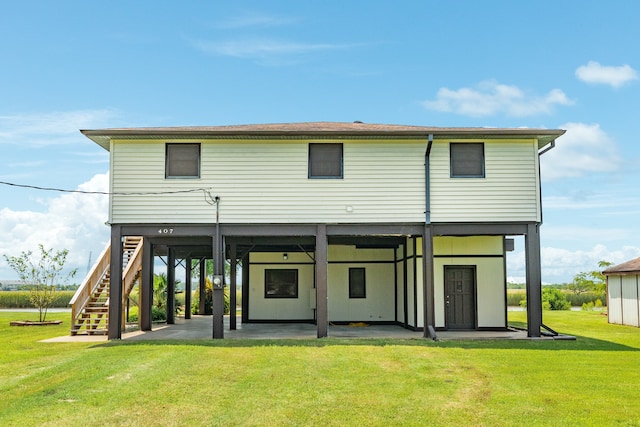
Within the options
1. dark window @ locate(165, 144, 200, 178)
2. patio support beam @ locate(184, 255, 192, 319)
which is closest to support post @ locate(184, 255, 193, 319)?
patio support beam @ locate(184, 255, 192, 319)

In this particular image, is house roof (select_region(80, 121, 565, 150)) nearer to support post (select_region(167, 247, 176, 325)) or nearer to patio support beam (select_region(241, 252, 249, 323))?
support post (select_region(167, 247, 176, 325))

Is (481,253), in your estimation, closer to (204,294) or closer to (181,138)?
(181,138)

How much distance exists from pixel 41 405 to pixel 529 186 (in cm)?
1273

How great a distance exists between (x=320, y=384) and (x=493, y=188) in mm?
8510

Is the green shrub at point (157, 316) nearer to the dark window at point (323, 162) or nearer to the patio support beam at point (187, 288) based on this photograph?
the patio support beam at point (187, 288)

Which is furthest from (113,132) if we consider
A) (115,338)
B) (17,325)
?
(17,325)

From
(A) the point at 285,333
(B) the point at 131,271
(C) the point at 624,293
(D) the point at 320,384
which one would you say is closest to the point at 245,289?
(B) the point at 131,271

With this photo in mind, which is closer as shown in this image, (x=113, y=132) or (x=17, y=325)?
(x=113, y=132)

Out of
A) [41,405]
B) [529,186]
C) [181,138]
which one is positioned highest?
[181,138]

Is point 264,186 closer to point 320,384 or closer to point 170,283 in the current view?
point 320,384

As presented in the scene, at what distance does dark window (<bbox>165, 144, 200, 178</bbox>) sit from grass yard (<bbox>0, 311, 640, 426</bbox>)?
435 cm

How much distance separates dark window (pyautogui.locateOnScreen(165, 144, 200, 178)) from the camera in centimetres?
1672

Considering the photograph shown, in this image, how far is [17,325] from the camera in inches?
874

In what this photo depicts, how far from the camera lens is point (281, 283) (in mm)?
23078
